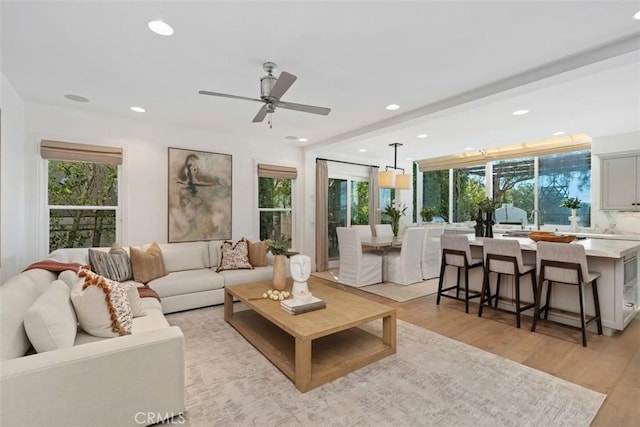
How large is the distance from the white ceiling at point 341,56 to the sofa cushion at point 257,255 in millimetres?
1891

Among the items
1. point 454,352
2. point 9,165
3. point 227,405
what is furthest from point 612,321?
point 9,165

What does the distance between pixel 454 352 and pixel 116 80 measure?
416 centimetres

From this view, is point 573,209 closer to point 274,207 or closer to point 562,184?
point 562,184

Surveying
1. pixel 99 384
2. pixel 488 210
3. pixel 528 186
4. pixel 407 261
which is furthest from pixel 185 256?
A: pixel 528 186

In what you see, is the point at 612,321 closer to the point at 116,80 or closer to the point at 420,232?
the point at 420,232

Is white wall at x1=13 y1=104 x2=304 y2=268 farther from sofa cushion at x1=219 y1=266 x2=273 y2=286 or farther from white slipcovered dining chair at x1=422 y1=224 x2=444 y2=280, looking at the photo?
white slipcovered dining chair at x1=422 y1=224 x2=444 y2=280

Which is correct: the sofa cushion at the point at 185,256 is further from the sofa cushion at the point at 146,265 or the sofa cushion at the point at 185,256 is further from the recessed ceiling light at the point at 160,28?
the recessed ceiling light at the point at 160,28

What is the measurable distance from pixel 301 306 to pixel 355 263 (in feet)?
8.68

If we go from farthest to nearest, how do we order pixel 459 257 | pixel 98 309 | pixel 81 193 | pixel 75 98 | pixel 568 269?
pixel 81 193 → pixel 459 257 → pixel 75 98 → pixel 568 269 → pixel 98 309

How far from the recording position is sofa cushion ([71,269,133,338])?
1.96m

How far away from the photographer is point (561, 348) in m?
2.78

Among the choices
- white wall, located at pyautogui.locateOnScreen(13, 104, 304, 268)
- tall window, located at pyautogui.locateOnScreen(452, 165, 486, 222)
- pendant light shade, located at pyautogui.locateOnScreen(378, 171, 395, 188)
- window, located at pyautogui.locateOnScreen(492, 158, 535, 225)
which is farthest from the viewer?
tall window, located at pyautogui.locateOnScreen(452, 165, 486, 222)

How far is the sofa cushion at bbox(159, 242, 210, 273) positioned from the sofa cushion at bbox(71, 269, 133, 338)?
207 cm

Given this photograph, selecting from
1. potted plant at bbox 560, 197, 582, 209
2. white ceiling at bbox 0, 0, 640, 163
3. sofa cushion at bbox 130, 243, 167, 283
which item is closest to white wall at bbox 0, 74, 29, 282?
white ceiling at bbox 0, 0, 640, 163
